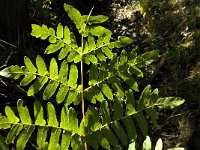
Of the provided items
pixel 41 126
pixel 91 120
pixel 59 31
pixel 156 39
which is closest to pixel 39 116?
pixel 41 126

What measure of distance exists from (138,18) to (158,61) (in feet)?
2.62

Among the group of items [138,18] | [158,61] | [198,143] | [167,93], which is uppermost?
[138,18]

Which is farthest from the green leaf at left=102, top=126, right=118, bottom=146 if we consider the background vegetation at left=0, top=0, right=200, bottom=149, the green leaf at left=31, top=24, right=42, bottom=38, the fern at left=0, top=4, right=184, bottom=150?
the background vegetation at left=0, top=0, right=200, bottom=149

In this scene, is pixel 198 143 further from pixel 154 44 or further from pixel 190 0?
pixel 190 0

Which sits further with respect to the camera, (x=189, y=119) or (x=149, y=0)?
(x=149, y=0)

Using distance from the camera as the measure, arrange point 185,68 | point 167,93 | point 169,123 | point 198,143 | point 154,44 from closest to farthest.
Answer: point 198,143 < point 169,123 < point 167,93 < point 185,68 < point 154,44

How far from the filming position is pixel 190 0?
13.5ft

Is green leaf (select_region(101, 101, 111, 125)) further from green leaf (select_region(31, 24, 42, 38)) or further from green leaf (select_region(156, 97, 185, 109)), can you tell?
green leaf (select_region(31, 24, 42, 38))


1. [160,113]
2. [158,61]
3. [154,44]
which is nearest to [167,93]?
[160,113]

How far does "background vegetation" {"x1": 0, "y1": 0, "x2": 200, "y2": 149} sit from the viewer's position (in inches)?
115

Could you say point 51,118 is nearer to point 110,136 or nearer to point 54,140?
point 54,140

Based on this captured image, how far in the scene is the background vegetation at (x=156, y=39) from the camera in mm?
2914

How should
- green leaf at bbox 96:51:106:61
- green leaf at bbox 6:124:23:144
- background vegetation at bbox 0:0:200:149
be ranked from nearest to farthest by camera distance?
1. green leaf at bbox 6:124:23:144
2. green leaf at bbox 96:51:106:61
3. background vegetation at bbox 0:0:200:149

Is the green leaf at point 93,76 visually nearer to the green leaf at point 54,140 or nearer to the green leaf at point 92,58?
the green leaf at point 92,58
